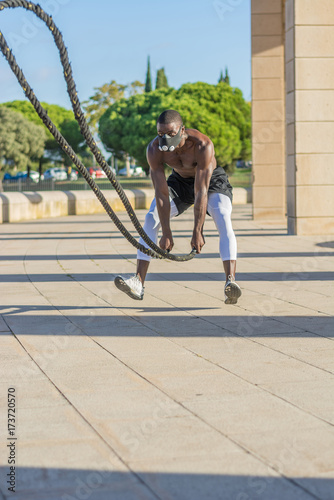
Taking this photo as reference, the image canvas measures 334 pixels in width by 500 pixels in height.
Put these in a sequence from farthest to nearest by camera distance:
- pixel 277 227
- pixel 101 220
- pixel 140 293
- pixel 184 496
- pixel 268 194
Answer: pixel 101 220
pixel 268 194
pixel 277 227
pixel 140 293
pixel 184 496

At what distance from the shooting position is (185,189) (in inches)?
261

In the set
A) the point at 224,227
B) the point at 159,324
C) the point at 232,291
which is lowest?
the point at 159,324

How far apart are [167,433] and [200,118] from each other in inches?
2076

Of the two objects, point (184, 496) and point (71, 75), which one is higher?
point (71, 75)

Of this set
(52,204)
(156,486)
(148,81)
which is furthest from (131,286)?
(148,81)

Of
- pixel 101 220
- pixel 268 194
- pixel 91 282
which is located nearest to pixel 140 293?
pixel 91 282

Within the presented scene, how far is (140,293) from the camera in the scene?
262 inches

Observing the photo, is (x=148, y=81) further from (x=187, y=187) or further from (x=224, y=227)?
(x=224, y=227)

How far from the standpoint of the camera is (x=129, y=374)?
14.0ft

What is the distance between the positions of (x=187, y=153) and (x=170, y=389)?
269cm

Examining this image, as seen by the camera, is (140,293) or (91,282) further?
(91,282)

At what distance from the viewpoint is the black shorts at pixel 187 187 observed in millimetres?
6582

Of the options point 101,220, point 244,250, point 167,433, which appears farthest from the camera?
point 101,220

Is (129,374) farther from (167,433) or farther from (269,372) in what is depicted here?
(167,433)
